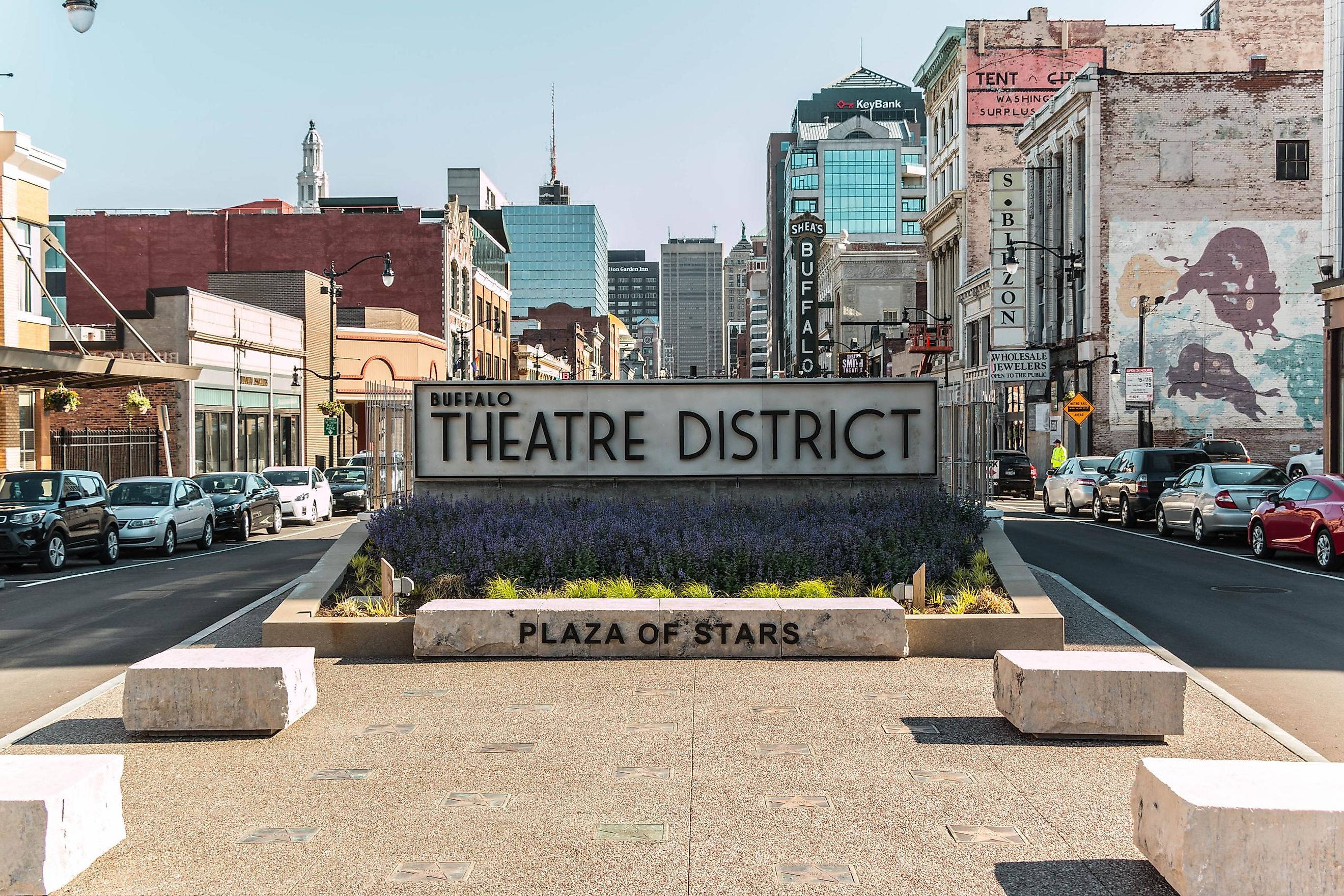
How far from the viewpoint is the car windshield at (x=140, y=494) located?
25.5m

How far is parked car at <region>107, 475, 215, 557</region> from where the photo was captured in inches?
965

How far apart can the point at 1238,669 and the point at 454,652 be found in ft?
22.8

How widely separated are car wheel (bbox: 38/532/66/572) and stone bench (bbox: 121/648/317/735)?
14.3 m

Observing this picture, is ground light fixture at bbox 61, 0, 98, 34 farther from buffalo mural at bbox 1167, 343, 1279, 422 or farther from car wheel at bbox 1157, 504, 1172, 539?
buffalo mural at bbox 1167, 343, 1279, 422

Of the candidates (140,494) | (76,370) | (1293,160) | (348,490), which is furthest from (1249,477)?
(1293,160)

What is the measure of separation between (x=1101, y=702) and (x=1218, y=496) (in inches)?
706

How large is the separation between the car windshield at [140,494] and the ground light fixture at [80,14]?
417 inches

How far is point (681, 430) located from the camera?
16531 mm

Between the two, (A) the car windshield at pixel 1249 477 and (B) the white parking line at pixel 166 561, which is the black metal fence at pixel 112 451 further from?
(A) the car windshield at pixel 1249 477

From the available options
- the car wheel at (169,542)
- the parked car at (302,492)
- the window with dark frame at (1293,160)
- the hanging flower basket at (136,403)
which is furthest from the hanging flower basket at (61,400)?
the window with dark frame at (1293,160)

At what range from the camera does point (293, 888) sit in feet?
18.3

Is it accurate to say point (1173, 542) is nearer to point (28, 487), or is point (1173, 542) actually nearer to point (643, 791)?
point (643, 791)

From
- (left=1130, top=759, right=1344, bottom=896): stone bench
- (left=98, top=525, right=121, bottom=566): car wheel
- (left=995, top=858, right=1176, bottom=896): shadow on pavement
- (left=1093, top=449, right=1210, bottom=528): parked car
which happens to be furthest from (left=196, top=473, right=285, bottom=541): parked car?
(left=1130, top=759, right=1344, bottom=896): stone bench

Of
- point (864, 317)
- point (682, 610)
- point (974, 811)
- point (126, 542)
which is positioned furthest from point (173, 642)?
point (864, 317)
